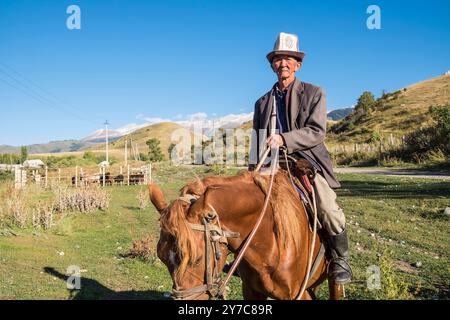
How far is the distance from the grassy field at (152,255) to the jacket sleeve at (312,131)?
2.12m

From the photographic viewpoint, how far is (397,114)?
57.2 metres

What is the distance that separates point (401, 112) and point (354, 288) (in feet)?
186

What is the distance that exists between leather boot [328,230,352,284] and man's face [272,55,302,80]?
1653 millimetres

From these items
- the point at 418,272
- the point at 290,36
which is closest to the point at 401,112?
the point at 418,272

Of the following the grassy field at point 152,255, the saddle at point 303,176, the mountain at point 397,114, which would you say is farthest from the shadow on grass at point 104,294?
the mountain at point 397,114

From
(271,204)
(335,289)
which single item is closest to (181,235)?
(271,204)

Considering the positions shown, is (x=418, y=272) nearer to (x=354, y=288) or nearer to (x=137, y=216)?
(x=354, y=288)

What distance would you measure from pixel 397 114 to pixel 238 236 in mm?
60116

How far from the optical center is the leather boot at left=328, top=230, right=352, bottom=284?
3895mm

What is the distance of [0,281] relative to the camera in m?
7.65

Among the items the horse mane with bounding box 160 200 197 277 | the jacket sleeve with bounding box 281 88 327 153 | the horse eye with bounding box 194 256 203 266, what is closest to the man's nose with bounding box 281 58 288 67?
the jacket sleeve with bounding box 281 88 327 153

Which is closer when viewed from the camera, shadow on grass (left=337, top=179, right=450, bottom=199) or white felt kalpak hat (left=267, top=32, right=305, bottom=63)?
white felt kalpak hat (left=267, top=32, right=305, bottom=63)

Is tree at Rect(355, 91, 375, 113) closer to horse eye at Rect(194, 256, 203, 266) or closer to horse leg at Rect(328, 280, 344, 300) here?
horse leg at Rect(328, 280, 344, 300)

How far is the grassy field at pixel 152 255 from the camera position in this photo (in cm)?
683
